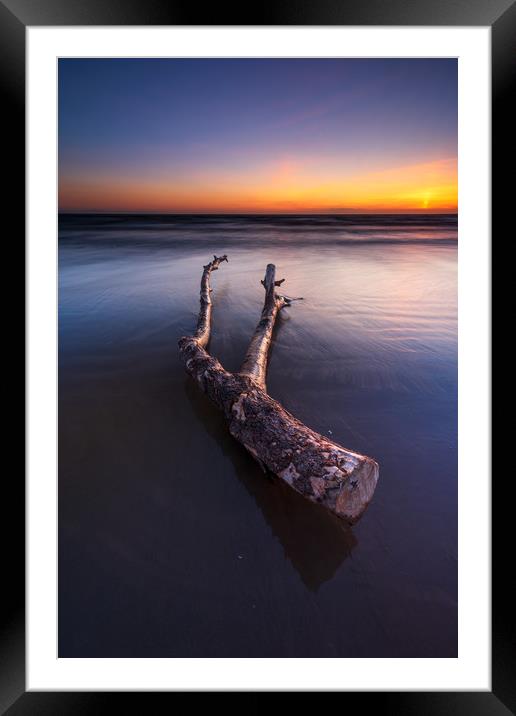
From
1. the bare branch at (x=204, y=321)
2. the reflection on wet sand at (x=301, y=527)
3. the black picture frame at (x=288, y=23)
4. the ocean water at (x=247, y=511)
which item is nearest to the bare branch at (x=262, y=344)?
the ocean water at (x=247, y=511)

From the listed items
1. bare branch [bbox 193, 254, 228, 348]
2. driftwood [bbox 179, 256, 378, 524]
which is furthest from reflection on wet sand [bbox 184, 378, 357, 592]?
bare branch [bbox 193, 254, 228, 348]

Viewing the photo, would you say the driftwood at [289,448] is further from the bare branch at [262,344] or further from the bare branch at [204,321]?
the bare branch at [204,321]

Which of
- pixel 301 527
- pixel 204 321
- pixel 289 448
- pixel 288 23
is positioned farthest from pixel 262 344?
pixel 288 23

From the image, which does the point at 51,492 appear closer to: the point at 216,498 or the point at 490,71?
the point at 216,498

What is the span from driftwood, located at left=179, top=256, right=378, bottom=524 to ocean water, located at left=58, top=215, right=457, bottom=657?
276 mm

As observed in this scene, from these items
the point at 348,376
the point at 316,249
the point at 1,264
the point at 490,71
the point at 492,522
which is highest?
the point at 316,249

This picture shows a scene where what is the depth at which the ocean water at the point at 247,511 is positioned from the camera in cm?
148

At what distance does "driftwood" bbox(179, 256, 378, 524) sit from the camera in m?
1.53

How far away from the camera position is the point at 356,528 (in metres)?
1.78

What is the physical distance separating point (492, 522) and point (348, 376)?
6.20ft

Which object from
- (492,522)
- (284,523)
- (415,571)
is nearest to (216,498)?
(284,523)

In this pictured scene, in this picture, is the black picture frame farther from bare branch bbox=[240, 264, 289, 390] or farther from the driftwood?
bare branch bbox=[240, 264, 289, 390]

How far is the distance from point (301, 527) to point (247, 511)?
29 centimetres

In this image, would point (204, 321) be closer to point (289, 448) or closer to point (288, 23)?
point (289, 448)
